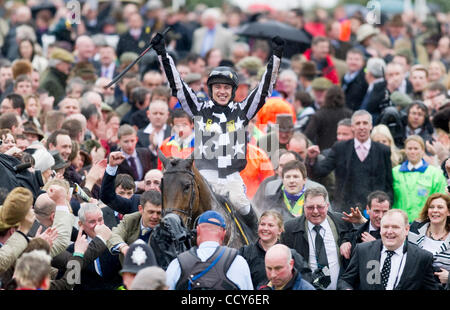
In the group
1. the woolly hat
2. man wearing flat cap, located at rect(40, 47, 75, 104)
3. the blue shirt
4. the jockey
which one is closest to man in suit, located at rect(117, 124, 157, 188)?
the jockey

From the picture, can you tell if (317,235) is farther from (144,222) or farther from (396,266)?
(144,222)

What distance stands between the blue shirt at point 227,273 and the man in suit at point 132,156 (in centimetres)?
524

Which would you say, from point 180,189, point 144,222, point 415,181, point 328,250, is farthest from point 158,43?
point 415,181

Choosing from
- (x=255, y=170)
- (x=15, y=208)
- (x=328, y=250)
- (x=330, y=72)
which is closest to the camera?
(x=15, y=208)

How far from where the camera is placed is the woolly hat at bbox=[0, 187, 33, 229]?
9836mm

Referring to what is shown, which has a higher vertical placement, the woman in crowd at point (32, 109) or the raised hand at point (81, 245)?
the woman in crowd at point (32, 109)

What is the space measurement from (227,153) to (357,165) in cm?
394

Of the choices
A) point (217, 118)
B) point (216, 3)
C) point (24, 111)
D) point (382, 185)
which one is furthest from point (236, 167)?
point (216, 3)

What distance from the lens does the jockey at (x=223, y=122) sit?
466 inches

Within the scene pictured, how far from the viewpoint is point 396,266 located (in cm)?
1066

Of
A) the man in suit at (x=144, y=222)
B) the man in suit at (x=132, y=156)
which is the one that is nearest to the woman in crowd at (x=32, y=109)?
the man in suit at (x=132, y=156)

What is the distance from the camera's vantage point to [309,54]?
22.0 m

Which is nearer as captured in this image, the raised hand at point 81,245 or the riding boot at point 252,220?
the raised hand at point 81,245

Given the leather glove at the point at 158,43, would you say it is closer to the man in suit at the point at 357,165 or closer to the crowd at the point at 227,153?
the crowd at the point at 227,153
